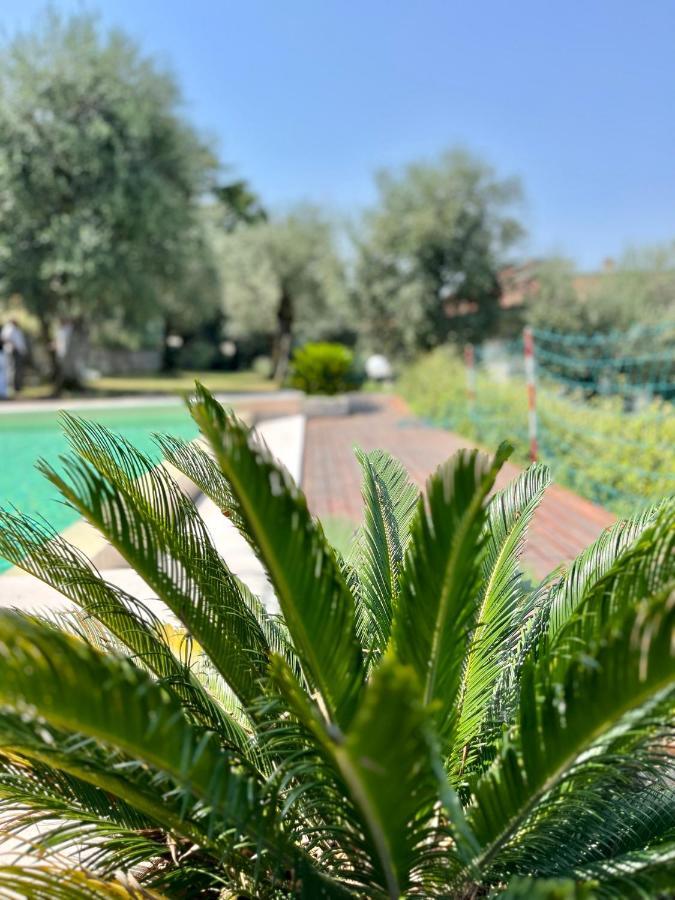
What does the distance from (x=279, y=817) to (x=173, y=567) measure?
0.60m

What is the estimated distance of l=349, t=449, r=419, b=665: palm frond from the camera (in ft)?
6.84

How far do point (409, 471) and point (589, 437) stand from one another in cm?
192

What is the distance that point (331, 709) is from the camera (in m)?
1.55

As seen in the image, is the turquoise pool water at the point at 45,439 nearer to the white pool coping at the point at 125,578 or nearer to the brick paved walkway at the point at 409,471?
the brick paved walkway at the point at 409,471

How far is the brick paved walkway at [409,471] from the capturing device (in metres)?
5.34

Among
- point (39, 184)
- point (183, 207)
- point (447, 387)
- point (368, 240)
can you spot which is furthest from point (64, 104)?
point (447, 387)

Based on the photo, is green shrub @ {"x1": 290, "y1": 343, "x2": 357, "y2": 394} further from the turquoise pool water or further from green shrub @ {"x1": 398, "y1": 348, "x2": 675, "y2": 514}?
green shrub @ {"x1": 398, "y1": 348, "x2": 675, "y2": 514}

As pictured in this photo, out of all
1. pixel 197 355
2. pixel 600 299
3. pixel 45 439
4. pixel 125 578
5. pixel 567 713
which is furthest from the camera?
pixel 197 355

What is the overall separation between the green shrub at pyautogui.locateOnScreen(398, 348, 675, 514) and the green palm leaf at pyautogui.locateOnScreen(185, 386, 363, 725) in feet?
11.6

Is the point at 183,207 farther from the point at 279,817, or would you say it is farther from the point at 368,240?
the point at 279,817

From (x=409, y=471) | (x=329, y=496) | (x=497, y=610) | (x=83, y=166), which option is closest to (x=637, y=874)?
(x=497, y=610)

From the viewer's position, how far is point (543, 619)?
210cm

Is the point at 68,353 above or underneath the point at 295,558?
above

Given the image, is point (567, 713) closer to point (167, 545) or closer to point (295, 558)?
point (295, 558)
